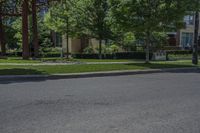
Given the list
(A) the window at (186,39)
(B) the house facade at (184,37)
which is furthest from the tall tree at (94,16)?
(A) the window at (186,39)

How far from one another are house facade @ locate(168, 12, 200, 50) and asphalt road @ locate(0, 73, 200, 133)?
142 ft

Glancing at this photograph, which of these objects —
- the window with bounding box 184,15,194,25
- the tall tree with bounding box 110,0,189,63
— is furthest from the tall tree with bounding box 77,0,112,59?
the window with bounding box 184,15,194,25

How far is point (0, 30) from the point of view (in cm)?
3822

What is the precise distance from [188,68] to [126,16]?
4.84 metres

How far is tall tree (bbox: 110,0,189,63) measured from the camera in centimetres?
2389

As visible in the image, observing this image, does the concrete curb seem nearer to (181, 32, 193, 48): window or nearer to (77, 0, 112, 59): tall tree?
(77, 0, 112, 59): tall tree

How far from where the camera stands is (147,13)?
80.4ft

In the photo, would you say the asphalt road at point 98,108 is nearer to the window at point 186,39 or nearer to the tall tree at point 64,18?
the tall tree at point 64,18

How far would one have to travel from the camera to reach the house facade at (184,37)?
56.4 m

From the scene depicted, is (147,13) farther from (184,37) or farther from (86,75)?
(184,37)

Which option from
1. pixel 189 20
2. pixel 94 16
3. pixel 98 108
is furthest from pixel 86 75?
pixel 189 20

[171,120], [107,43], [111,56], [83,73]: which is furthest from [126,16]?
[107,43]

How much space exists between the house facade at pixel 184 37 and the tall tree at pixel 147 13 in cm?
3157

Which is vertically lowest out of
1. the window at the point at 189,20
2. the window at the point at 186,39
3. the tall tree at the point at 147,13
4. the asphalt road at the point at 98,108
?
the asphalt road at the point at 98,108
